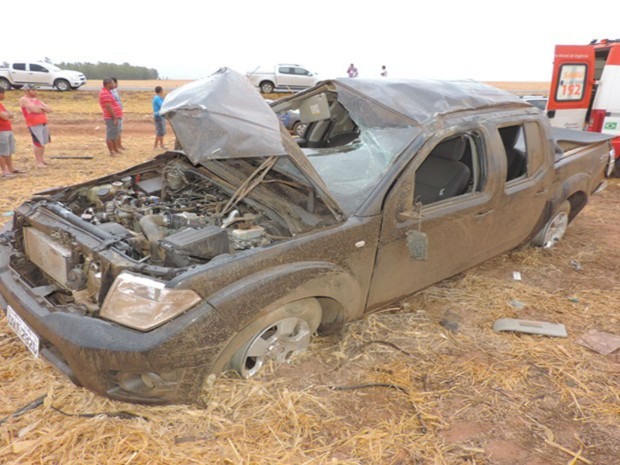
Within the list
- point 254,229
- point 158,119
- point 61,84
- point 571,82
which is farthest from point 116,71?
point 254,229

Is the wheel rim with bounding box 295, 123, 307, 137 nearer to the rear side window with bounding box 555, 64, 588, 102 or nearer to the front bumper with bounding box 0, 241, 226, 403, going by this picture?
the front bumper with bounding box 0, 241, 226, 403

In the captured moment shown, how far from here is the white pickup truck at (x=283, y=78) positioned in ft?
76.2

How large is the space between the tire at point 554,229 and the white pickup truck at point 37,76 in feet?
74.7

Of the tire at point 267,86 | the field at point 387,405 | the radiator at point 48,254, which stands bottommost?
the field at point 387,405

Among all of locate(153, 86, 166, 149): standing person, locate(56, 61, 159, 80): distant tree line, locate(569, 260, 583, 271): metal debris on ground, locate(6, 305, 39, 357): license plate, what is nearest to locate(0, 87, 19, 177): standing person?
locate(153, 86, 166, 149): standing person

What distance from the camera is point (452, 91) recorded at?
3.76 m

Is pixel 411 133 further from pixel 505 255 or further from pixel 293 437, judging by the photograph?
pixel 505 255

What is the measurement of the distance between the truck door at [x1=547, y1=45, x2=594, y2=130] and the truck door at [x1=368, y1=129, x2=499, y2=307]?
569 cm

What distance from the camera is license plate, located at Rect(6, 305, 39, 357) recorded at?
247cm

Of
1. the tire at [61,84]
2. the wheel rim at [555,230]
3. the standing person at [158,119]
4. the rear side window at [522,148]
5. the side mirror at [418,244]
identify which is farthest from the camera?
the tire at [61,84]

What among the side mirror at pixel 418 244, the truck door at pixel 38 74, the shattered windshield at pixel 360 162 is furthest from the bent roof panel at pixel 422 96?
the truck door at pixel 38 74

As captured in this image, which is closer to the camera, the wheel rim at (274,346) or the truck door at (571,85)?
the wheel rim at (274,346)

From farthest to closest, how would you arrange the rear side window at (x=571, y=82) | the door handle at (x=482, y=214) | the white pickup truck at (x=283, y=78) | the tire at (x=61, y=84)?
the white pickup truck at (x=283, y=78), the tire at (x=61, y=84), the rear side window at (x=571, y=82), the door handle at (x=482, y=214)

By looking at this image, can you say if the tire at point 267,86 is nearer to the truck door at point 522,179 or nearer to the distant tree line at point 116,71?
the truck door at point 522,179
